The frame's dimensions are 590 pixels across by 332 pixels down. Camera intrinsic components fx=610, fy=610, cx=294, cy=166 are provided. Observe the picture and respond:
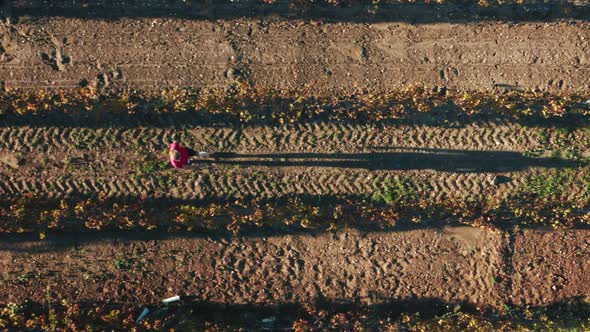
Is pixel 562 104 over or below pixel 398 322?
over

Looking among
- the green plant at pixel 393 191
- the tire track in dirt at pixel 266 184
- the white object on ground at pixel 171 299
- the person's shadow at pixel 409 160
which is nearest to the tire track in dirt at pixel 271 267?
the white object on ground at pixel 171 299

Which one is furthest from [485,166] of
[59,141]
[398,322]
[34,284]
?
[34,284]

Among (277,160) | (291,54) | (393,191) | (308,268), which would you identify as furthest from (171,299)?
(291,54)

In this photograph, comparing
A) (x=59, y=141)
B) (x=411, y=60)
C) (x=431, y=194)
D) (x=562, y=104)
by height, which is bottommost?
(x=431, y=194)

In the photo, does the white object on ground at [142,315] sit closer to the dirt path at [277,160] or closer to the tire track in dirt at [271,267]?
the tire track in dirt at [271,267]

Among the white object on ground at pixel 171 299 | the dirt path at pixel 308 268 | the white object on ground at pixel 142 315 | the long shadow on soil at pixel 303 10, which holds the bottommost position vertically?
the white object on ground at pixel 142 315

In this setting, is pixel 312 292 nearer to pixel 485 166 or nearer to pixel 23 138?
pixel 485 166
